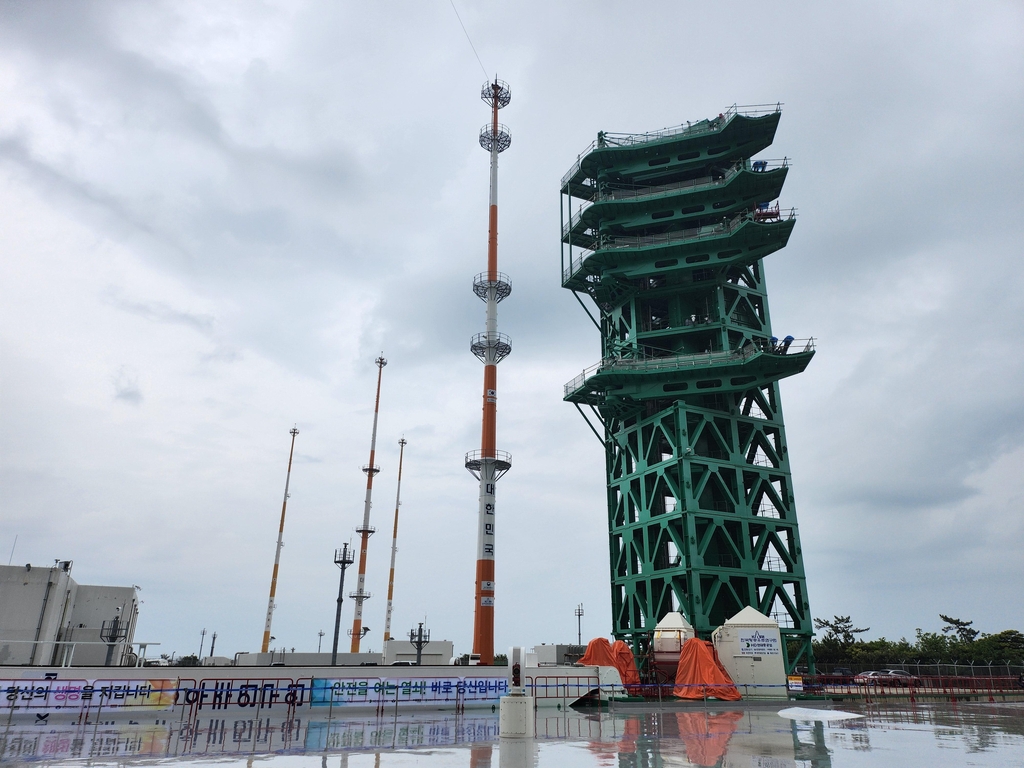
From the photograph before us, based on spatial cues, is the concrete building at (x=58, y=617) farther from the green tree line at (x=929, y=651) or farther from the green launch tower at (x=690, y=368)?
the green tree line at (x=929, y=651)

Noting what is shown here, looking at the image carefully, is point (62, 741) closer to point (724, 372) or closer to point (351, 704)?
point (351, 704)

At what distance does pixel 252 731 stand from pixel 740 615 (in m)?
28.7

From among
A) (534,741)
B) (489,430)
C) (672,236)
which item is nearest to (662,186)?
(672,236)

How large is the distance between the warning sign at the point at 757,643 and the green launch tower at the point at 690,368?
6901 mm

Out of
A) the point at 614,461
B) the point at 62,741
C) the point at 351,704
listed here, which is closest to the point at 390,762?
the point at 62,741

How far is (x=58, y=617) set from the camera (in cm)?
4425

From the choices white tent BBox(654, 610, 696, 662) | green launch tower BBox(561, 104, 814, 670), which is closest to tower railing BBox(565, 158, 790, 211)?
green launch tower BBox(561, 104, 814, 670)

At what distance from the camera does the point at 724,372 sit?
51.2 metres

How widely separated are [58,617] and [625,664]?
34753 millimetres

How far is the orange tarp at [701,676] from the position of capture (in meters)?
36.2

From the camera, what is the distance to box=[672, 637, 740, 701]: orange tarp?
36156 millimetres

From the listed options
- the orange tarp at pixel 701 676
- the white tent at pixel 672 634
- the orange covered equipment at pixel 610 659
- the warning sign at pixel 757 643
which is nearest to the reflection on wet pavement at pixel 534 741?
the orange tarp at pixel 701 676

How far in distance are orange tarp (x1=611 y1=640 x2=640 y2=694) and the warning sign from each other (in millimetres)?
5914

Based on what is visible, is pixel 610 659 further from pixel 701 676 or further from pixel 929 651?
pixel 929 651
